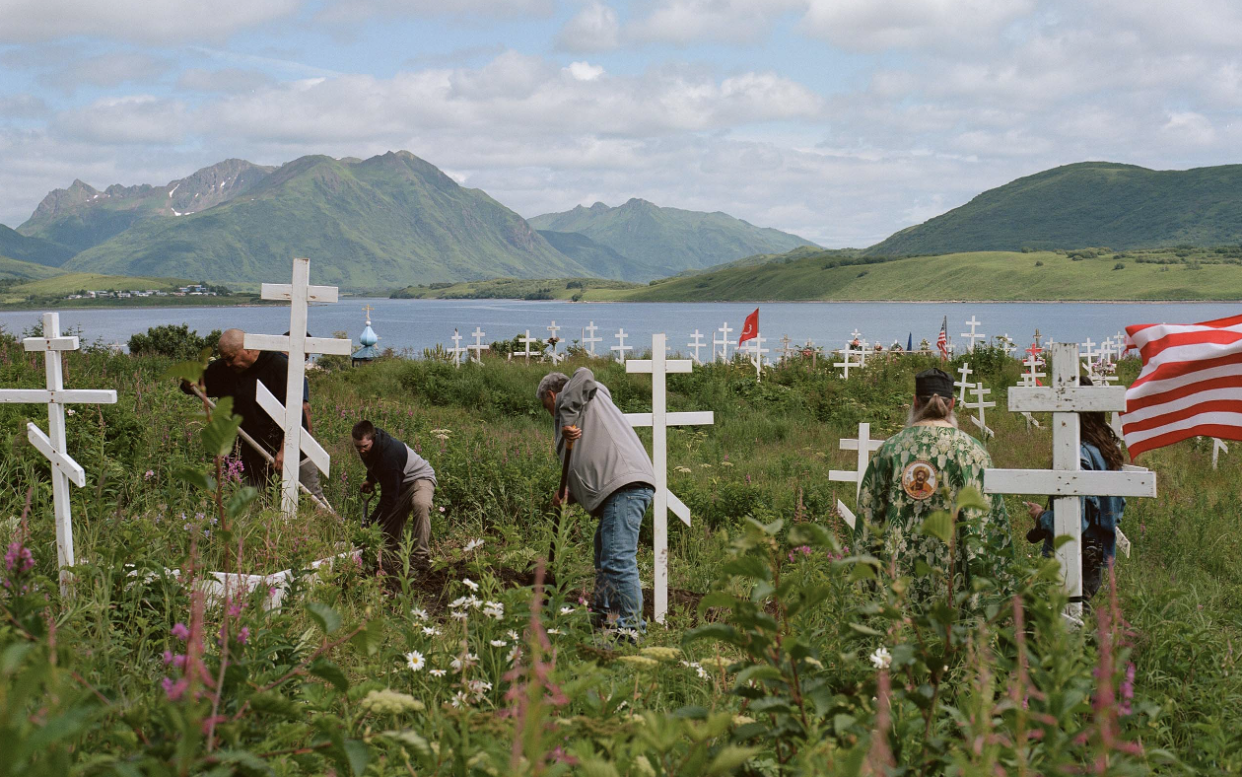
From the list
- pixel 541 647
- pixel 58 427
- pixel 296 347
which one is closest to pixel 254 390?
pixel 296 347

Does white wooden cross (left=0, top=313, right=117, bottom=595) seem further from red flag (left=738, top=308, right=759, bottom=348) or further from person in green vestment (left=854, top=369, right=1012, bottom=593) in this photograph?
red flag (left=738, top=308, right=759, bottom=348)

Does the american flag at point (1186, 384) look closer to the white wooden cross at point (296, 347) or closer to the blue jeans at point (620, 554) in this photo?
the blue jeans at point (620, 554)

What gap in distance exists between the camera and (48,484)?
6520mm

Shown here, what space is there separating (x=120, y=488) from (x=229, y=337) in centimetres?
144

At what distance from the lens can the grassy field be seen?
64.7 inches

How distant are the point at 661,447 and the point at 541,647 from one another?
5084mm

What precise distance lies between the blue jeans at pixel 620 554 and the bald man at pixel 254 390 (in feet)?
8.65

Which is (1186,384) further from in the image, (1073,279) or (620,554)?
(1073,279)

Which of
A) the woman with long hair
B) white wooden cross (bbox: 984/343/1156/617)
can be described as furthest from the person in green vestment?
A: the woman with long hair

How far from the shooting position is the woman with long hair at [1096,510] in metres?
5.19

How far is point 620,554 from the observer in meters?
5.74

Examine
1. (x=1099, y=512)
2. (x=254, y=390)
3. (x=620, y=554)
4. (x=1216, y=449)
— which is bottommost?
(x=1216, y=449)

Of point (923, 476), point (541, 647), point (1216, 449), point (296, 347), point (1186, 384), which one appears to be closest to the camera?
point (541, 647)

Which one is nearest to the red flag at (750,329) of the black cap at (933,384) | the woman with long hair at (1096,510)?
the woman with long hair at (1096,510)
